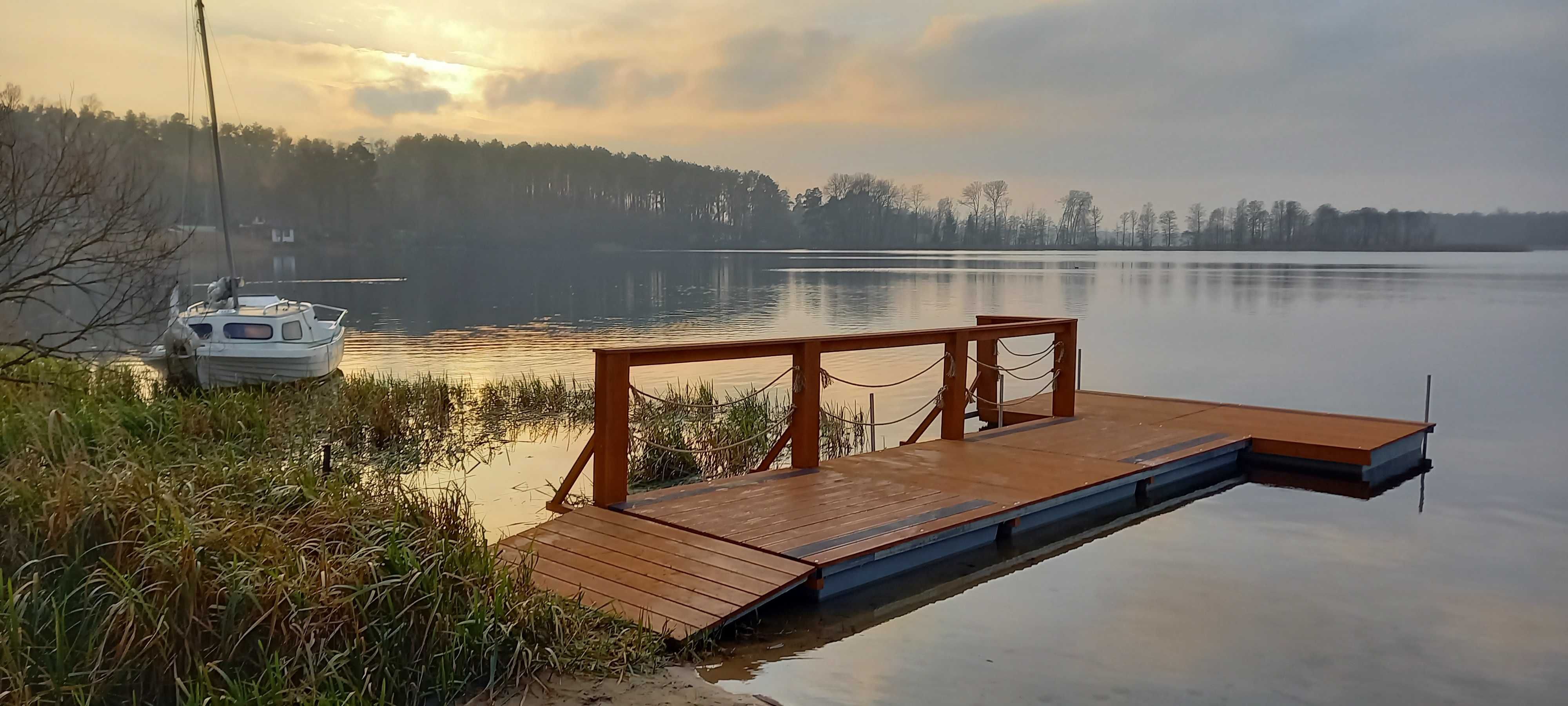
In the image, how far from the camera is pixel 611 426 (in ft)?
21.3

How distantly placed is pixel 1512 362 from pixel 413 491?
86.1 ft

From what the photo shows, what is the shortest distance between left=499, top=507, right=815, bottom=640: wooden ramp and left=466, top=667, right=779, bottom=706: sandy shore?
14.8 inches

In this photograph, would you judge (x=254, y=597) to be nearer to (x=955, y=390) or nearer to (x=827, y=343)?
(x=827, y=343)

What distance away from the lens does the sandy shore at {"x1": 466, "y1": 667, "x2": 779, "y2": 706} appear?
4.04m

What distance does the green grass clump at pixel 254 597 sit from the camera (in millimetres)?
3893

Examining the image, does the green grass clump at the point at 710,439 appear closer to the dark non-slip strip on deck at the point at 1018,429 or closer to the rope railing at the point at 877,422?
the rope railing at the point at 877,422

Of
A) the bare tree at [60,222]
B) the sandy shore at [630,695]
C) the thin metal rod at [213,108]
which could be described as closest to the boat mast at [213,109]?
the thin metal rod at [213,108]

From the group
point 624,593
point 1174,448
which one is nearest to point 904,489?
point 624,593

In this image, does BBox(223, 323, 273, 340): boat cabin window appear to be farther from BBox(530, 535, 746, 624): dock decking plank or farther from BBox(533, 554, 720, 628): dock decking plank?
BBox(533, 554, 720, 628): dock decking plank

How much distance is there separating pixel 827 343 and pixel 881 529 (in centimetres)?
201

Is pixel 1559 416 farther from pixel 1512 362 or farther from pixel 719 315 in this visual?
pixel 719 315

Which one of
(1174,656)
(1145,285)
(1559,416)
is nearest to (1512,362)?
(1559,416)

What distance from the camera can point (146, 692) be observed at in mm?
3906

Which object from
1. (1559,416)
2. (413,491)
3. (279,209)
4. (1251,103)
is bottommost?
(1559,416)
